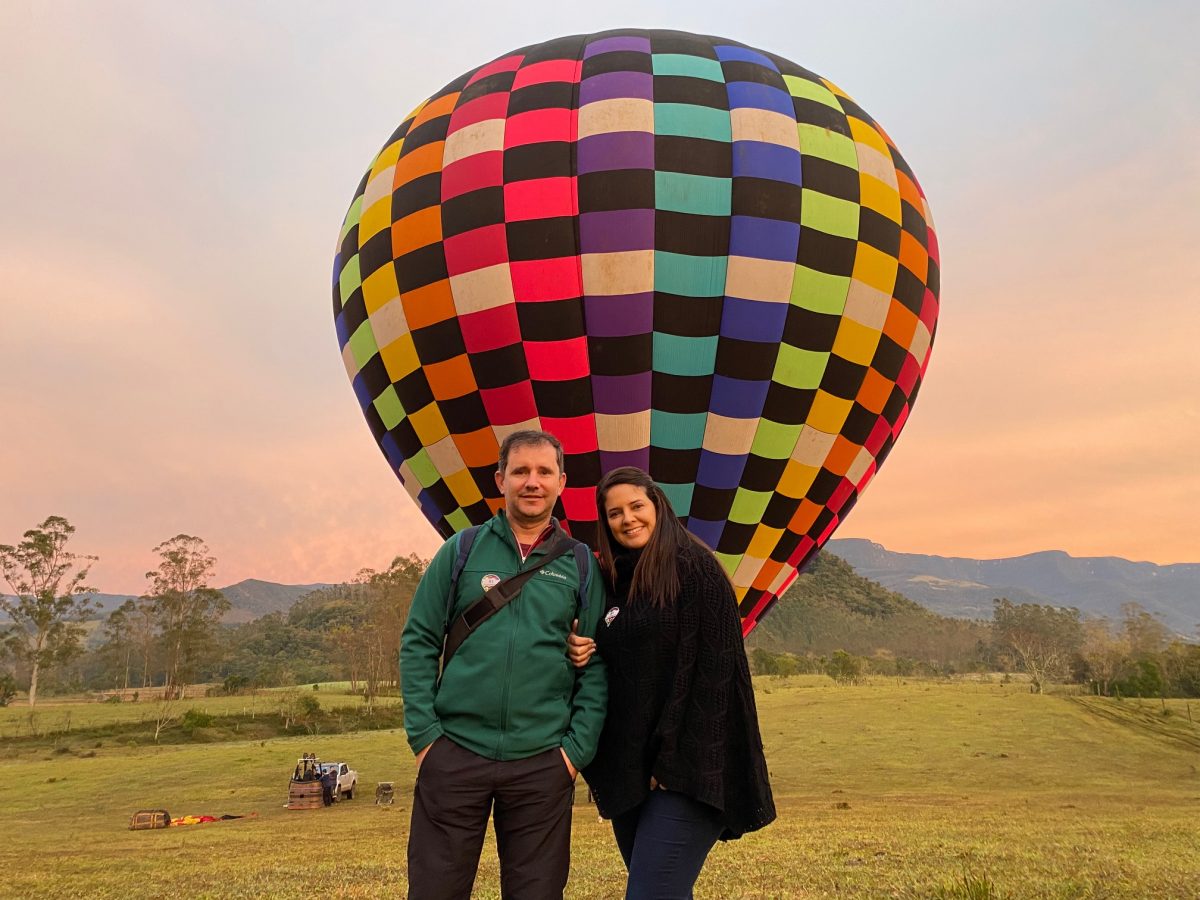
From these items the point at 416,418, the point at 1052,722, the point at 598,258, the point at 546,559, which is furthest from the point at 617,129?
the point at 1052,722

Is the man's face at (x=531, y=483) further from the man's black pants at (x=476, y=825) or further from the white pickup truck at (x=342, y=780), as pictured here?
the white pickup truck at (x=342, y=780)

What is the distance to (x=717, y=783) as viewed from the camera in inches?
108

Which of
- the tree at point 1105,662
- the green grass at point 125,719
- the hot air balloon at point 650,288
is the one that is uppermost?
the hot air balloon at point 650,288

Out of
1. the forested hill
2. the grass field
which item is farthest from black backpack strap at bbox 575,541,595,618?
the forested hill

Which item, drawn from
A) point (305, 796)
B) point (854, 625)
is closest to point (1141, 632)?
point (854, 625)

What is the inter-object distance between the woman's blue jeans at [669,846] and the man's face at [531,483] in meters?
1.02

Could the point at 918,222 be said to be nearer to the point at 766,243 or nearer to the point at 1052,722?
the point at 766,243

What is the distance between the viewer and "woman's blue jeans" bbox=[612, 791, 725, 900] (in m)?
2.78

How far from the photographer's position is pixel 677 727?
109 inches

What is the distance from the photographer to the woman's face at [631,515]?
9.91 feet

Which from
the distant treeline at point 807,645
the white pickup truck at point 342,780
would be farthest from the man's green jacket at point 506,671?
the white pickup truck at point 342,780

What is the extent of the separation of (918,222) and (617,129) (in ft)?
11.2

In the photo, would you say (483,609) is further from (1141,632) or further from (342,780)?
(1141,632)

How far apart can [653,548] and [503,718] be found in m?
0.76
